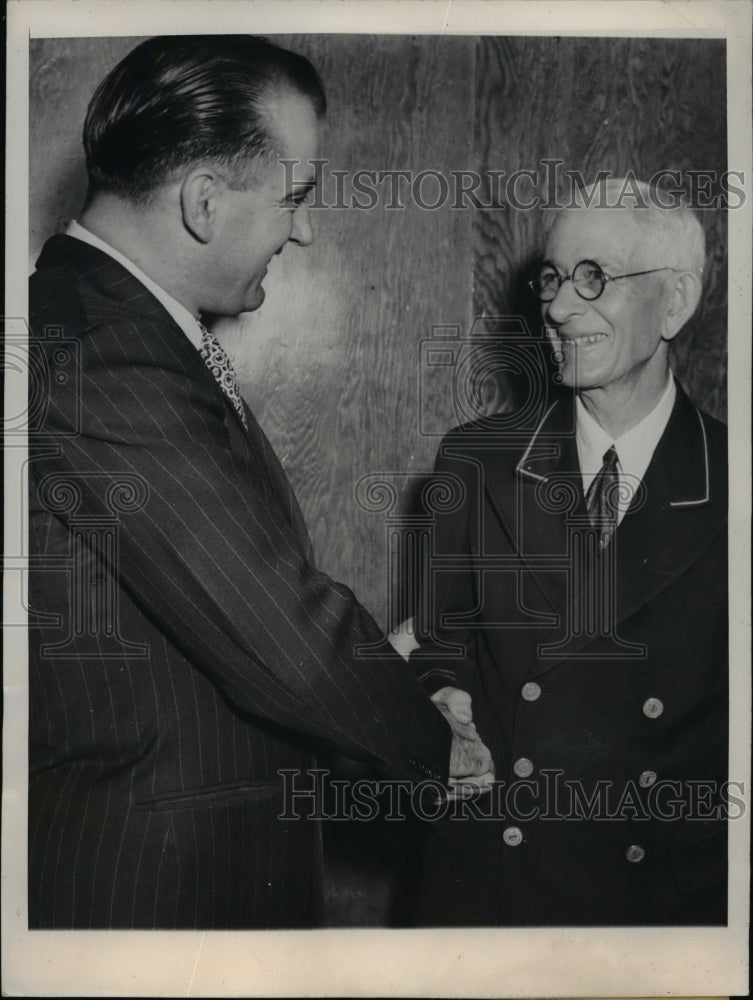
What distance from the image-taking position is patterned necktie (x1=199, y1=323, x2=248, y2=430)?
1.09 m

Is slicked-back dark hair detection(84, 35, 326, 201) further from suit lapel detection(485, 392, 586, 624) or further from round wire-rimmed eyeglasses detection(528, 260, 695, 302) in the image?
suit lapel detection(485, 392, 586, 624)

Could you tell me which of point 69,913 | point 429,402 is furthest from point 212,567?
point 69,913

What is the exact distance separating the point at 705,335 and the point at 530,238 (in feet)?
0.74

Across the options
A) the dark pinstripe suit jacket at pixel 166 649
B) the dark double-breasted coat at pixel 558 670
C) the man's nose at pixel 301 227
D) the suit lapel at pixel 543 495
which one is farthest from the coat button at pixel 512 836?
the man's nose at pixel 301 227

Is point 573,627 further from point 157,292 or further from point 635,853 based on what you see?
point 157,292

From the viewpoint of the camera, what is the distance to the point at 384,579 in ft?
3.67

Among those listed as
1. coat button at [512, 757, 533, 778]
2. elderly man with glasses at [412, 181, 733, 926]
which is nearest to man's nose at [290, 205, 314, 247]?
elderly man with glasses at [412, 181, 733, 926]

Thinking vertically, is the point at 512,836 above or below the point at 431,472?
below

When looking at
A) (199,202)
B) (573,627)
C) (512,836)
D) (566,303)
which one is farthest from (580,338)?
(512,836)

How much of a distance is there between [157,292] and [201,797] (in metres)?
0.54

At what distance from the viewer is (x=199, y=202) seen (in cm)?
108

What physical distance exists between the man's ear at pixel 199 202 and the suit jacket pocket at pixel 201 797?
0.59 m

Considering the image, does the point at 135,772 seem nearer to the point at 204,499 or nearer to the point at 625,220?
the point at 204,499

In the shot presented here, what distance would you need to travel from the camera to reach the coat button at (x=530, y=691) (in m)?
1.11
